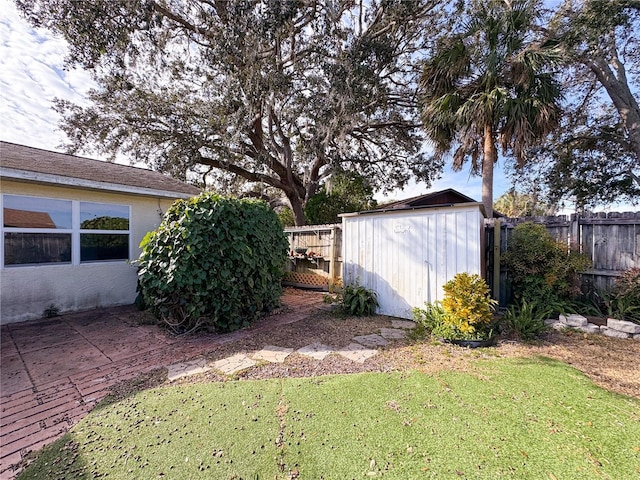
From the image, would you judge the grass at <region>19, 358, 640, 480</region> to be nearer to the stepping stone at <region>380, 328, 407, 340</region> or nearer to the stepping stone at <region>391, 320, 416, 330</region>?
the stepping stone at <region>380, 328, 407, 340</region>

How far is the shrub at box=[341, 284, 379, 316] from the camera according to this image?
5137mm

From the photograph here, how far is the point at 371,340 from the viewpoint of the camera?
3900 millimetres

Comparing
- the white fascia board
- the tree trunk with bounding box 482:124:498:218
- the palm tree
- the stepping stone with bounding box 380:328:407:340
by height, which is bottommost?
the stepping stone with bounding box 380:328:407:340

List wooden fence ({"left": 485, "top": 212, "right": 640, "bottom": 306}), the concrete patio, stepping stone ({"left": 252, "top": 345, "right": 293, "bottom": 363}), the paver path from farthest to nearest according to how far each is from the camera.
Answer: wooden fence ({"left": 485, "top": 212, "right": 640, "bottom": 306}) < stepping stone ({"left": 252, "top": 345, "right": 293, "bottom": 363}) < the paver path < the concrete patio

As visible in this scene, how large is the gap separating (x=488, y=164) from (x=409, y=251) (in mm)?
4016

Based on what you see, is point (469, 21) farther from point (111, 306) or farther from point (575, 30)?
point (111, 306)

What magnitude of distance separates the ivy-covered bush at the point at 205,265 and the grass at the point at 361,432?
5.22 ft

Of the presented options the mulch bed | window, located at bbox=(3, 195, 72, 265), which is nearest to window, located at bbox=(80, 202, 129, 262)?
window, located at bbox=(3, 195, 72, 265)

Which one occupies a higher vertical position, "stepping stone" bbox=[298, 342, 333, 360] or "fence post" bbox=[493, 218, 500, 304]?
"fence post" bbox=[493, 218, 500, 304]

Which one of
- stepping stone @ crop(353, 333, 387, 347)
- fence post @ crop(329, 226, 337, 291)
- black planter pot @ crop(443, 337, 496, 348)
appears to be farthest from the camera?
fence post @ crop(329, 226, 337, 291)

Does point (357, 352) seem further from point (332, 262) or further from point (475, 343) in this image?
point (332, 262)

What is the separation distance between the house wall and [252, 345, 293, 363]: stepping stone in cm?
461

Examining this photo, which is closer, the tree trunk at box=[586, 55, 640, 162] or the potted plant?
the potted plant

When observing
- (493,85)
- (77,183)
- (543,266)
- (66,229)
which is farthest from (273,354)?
(493,85)
